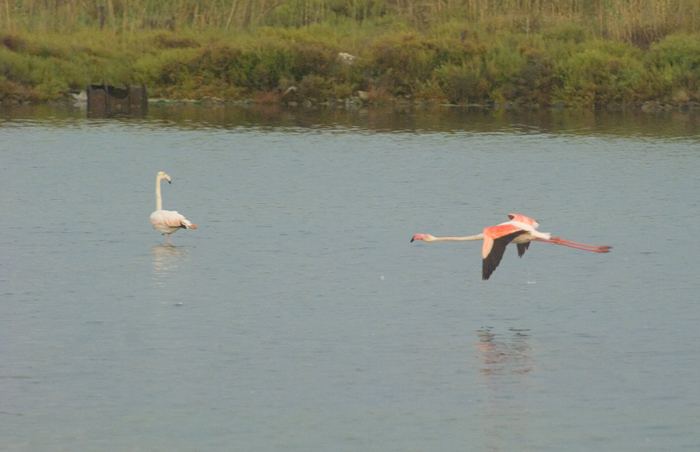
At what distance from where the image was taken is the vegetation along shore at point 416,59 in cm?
3622

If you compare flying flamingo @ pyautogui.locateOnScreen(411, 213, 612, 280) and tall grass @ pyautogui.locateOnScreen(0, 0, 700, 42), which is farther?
tall grass @ pyautogui.locateOnScreen(0, 0, 700, 42)

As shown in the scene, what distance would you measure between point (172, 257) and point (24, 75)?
24950mm

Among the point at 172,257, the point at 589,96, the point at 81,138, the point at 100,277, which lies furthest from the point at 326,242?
the point at 589,96

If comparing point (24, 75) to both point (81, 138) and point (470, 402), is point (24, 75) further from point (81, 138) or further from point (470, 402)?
point (470, 402)

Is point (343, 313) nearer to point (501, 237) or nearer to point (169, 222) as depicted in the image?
point (501, 237)

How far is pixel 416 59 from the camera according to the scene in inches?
1485

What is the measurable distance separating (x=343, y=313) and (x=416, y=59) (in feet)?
89.8

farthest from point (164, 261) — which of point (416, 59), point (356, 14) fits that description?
point (356, 14)

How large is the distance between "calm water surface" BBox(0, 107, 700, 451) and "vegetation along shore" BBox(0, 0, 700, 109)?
14.7m

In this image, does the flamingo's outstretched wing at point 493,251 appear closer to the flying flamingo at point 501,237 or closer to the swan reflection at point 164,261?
the flying flamingo at point 501,237

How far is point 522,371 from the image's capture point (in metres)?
9.30

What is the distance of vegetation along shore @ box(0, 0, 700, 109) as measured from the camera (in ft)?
119

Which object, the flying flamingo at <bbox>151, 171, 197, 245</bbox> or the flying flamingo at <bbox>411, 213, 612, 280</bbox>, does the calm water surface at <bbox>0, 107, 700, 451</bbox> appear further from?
the flying flamingo at <bbox>411, 213, 612, 280</bbox>

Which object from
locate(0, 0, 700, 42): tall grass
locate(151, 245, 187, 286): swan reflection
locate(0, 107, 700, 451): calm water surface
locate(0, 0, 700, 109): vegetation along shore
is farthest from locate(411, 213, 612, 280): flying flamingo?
locate(0, 0, 700, 42): tall grass
